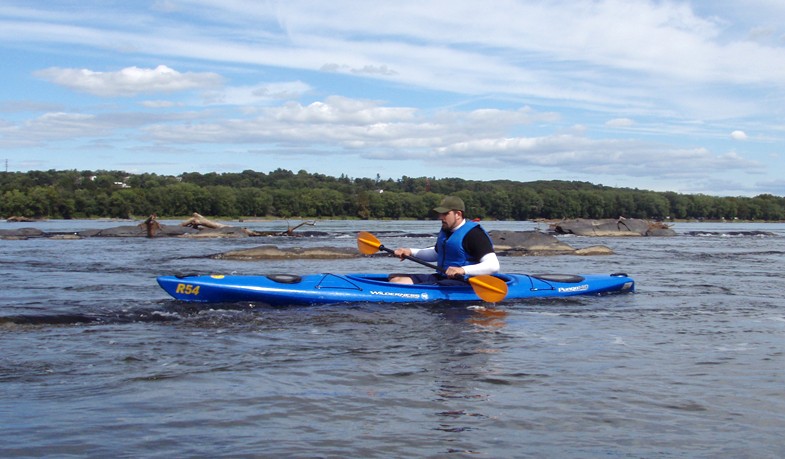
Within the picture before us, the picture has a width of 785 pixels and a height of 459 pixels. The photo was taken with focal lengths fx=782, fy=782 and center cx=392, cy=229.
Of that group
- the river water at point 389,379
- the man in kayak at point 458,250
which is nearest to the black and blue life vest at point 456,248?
the man in kayak at point 458,250

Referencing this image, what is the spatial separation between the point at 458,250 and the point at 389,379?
4.91m

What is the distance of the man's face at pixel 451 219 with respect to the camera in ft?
35.5

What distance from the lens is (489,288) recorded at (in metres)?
10.7

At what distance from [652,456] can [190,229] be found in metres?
32.3

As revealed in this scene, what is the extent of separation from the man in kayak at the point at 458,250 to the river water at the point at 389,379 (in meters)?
0.57

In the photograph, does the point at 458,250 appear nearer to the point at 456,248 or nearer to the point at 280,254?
the point at 456,248

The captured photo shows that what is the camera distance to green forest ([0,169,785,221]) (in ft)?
277

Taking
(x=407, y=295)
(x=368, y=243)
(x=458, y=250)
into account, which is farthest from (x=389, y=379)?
(x=368, y=243)

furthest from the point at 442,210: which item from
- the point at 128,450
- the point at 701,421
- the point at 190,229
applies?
the point at 190,229

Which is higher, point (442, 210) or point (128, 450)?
point (442, 210)

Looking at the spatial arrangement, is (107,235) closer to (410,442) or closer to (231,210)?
(410,442)

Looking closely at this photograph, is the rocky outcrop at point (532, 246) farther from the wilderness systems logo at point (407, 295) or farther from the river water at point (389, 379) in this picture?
the wilderness systems logo at point (407, 295)

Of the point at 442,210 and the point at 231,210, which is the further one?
the point at 231,210

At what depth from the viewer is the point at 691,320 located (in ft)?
33.2
